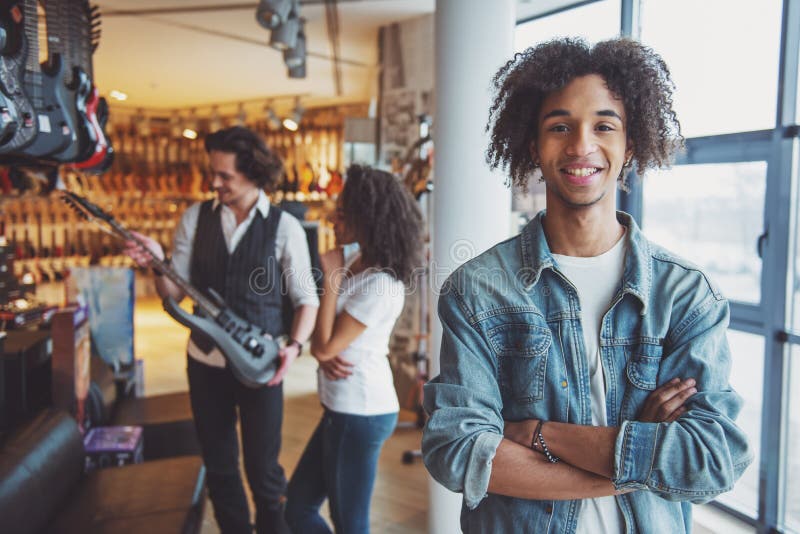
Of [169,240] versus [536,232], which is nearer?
[536,232]

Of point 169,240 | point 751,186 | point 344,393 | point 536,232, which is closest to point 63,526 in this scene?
point 344,393

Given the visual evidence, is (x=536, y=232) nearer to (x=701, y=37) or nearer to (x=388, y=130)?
(x=701, y=37)

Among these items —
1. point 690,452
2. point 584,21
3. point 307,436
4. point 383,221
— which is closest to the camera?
point 690,452

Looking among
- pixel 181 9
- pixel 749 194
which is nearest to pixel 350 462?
pixel 749 194

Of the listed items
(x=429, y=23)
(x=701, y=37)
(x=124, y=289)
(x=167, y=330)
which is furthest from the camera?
(x=167, y=330)

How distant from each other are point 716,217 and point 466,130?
1820 mm

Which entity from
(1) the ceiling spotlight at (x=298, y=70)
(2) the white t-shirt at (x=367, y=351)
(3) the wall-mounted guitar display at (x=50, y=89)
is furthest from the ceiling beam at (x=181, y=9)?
(2) the white t-shirt at (x=367, y=351)

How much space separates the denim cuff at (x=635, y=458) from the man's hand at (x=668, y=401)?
0.19ft

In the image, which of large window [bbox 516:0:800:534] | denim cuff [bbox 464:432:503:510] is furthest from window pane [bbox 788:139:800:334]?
denim cuff [bbox 464:432:503:510]

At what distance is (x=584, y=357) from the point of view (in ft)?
3.66

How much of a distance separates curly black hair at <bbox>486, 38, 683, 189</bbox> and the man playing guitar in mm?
1394

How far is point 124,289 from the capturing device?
432cm

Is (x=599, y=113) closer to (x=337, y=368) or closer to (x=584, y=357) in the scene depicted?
(x=584, y=357)

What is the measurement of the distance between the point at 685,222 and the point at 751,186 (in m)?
0.51
